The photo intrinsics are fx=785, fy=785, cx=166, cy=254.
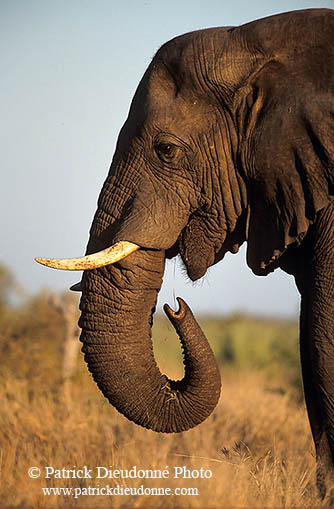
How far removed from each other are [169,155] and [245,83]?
0.49 meters

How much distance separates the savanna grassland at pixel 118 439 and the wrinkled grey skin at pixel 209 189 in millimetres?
346

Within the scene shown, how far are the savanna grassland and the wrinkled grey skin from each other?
35 centimetres

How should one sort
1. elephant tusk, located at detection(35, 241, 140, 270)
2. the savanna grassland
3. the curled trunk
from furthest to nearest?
the curled trunk
the savanna grassland
elephant tusk, located at detection(35, 241, 140, 270)

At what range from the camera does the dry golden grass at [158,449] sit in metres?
3.57

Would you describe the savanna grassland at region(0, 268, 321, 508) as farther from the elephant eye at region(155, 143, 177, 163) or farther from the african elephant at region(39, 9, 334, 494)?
the elephant eye at region(155, 143, 177, 163)

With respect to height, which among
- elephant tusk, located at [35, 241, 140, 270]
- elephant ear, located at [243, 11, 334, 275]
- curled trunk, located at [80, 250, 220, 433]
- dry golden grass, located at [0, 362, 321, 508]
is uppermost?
elephant ear, located at [243, 11, 334, 275]

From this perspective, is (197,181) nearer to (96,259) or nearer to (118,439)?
(96,259)

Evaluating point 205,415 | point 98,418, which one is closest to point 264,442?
point 98,418

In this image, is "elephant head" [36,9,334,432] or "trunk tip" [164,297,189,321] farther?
"trunk tip" [164,297,189,321]

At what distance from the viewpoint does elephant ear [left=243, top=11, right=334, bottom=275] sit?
3.55 metres

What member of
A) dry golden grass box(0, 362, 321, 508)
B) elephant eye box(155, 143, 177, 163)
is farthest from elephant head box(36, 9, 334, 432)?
dry golden grass box(0, 362, 321, 508)

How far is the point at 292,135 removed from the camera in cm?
359

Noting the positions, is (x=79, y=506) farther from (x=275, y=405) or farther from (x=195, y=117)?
(x=275, y=405)

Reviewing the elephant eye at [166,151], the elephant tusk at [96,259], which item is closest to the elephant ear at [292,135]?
the elephant eye at [166,151]
